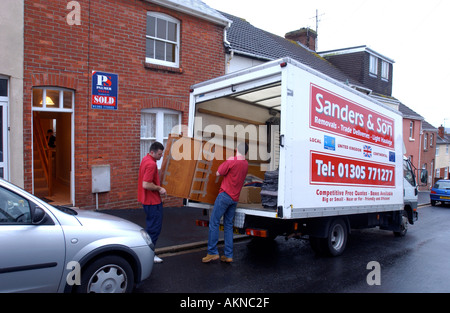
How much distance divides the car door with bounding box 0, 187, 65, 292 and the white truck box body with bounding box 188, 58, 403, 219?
2994mm

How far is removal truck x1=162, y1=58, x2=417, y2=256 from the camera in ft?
17.8

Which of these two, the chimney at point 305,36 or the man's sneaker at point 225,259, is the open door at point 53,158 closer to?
the man's sneaker at point 225,259

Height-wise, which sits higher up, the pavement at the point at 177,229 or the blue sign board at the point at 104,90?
the blue sign board at the point at 104,90

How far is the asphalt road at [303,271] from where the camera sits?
16.7ft

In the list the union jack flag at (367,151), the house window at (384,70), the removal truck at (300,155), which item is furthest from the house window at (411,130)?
the union jack flag at (367,151)

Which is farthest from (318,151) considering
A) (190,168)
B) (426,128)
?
(426,128)

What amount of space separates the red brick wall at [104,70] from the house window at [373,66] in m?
18.3

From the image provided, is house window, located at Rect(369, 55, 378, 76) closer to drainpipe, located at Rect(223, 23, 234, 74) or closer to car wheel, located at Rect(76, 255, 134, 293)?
drainpipe, located at Rect(223, 23, 234, 74)

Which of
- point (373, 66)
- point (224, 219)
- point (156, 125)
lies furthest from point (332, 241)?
point (373, 66)

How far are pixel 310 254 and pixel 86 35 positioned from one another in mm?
7043

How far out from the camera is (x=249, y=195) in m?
6.73

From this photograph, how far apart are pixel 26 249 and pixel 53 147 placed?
7.15m

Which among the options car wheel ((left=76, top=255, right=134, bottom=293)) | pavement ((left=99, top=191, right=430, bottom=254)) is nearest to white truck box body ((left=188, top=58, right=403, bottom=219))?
pavement ((left=99, top=191, right=430, bottom=254))

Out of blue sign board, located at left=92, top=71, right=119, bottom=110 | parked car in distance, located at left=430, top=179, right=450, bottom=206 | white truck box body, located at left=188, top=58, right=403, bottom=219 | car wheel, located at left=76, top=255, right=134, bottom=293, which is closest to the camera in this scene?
car wheel, located at left=76, top=255, right=134, bottom=293
